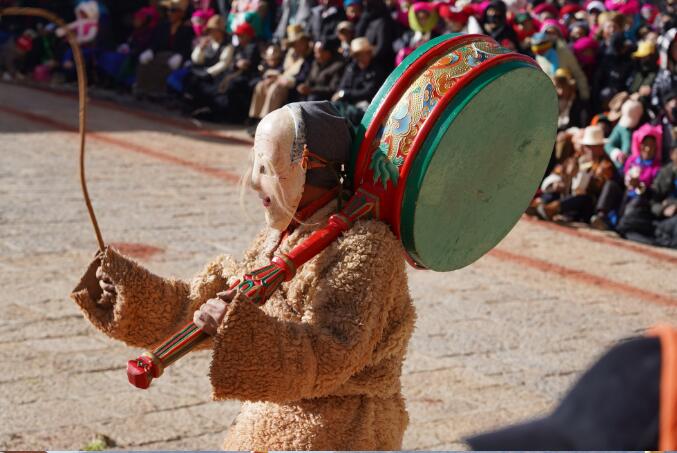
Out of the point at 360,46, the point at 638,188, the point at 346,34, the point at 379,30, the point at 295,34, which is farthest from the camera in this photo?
the point at 295,34

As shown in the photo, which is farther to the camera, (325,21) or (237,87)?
(237,87)

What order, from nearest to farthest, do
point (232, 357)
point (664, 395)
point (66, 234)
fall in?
point (664, 395) < point (232, 357) < point (66, 234)

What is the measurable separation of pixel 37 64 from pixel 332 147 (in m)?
15.5

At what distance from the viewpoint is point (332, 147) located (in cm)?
275

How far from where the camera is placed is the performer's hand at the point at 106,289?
2.91 metres

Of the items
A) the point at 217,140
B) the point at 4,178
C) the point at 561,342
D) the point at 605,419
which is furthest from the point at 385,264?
the point at 217,140

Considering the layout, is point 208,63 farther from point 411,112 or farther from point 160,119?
point 411,112

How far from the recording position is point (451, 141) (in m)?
2.65

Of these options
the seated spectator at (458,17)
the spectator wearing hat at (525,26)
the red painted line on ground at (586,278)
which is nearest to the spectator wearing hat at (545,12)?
the spectator wearing hat at (525,26)

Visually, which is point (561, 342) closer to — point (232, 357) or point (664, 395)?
point (232, 357)

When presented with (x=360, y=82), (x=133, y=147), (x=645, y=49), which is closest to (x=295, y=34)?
(x=360, y=82)

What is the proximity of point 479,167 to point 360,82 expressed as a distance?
28.7 feet

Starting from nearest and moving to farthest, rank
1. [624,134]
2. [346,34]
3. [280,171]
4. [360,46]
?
[280,171], [624,134], [360,46], [346,34]

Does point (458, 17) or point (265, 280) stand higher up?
point (265, 280)
